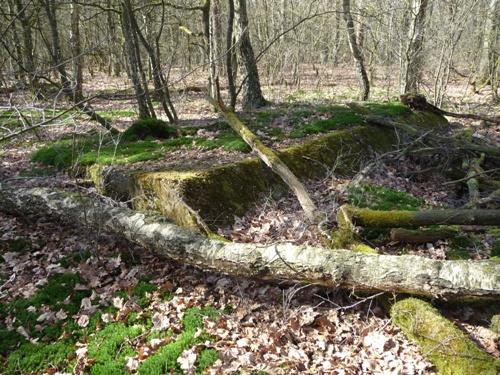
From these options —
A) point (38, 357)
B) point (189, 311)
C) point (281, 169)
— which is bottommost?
point (38, 357)

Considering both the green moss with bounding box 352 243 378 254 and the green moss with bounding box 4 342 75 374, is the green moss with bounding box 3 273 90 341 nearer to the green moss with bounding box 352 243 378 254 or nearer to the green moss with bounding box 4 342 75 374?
the green moss with bounding box 4 342 75 374

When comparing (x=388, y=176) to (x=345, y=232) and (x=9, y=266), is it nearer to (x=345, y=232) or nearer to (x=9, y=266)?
(x=345, y=232)

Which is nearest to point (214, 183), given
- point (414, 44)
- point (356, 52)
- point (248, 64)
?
point (248, 64)

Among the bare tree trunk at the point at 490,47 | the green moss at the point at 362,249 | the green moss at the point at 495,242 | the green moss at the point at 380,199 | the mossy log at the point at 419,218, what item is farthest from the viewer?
the bare tree trunk at the point at 490,47

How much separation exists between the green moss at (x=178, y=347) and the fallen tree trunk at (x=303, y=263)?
0.56 metres

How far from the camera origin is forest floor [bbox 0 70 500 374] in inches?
157

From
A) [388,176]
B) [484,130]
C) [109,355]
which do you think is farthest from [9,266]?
[484,130]

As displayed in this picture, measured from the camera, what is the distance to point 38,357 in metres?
4.13

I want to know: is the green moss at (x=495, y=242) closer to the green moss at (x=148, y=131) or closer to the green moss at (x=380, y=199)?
the green moss at (x=380, y=199)

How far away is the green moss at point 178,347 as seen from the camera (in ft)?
12.7

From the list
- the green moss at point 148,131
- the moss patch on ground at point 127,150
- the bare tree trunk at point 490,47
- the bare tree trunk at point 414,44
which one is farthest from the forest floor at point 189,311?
the bare tree trunk at point 490,47

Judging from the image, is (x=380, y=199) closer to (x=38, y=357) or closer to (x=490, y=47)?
(x=38, y=357)

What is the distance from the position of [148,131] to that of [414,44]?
963 centimetres

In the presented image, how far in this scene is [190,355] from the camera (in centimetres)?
401
